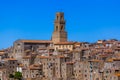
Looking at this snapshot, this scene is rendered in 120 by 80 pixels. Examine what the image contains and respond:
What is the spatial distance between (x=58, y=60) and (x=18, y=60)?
40.6 ft

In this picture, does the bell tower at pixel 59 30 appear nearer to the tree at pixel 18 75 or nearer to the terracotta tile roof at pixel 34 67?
the terracotta tile roof at pixel 34 67

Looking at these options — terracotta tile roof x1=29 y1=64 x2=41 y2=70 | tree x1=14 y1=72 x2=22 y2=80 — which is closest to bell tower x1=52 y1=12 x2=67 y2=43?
terracotta tile roof x1=29 y1=64 x2=41 y2=70

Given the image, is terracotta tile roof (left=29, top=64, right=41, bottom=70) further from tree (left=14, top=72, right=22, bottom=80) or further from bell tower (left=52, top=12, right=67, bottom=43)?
bell tower (left=52, top=12, right=67, bottom=43)

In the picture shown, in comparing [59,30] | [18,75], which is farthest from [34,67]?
[59,30]

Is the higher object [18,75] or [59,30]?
[59,30]

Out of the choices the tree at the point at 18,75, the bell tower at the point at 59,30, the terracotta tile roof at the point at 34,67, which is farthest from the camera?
the bell tower at the point at 59,30

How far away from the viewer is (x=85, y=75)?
71.2 meters

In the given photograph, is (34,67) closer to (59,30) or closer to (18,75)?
(18,75)

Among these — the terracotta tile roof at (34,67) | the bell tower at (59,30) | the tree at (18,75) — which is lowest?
the tree at (18,75)

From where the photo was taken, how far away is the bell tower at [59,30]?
9864 centimetres

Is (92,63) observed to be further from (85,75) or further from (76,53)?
(76,53)

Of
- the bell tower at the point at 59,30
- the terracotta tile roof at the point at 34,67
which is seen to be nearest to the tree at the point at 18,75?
the terracotta tile roof at the point at 34,67

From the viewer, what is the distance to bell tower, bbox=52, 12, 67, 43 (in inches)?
3883

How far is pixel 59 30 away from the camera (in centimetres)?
10019
